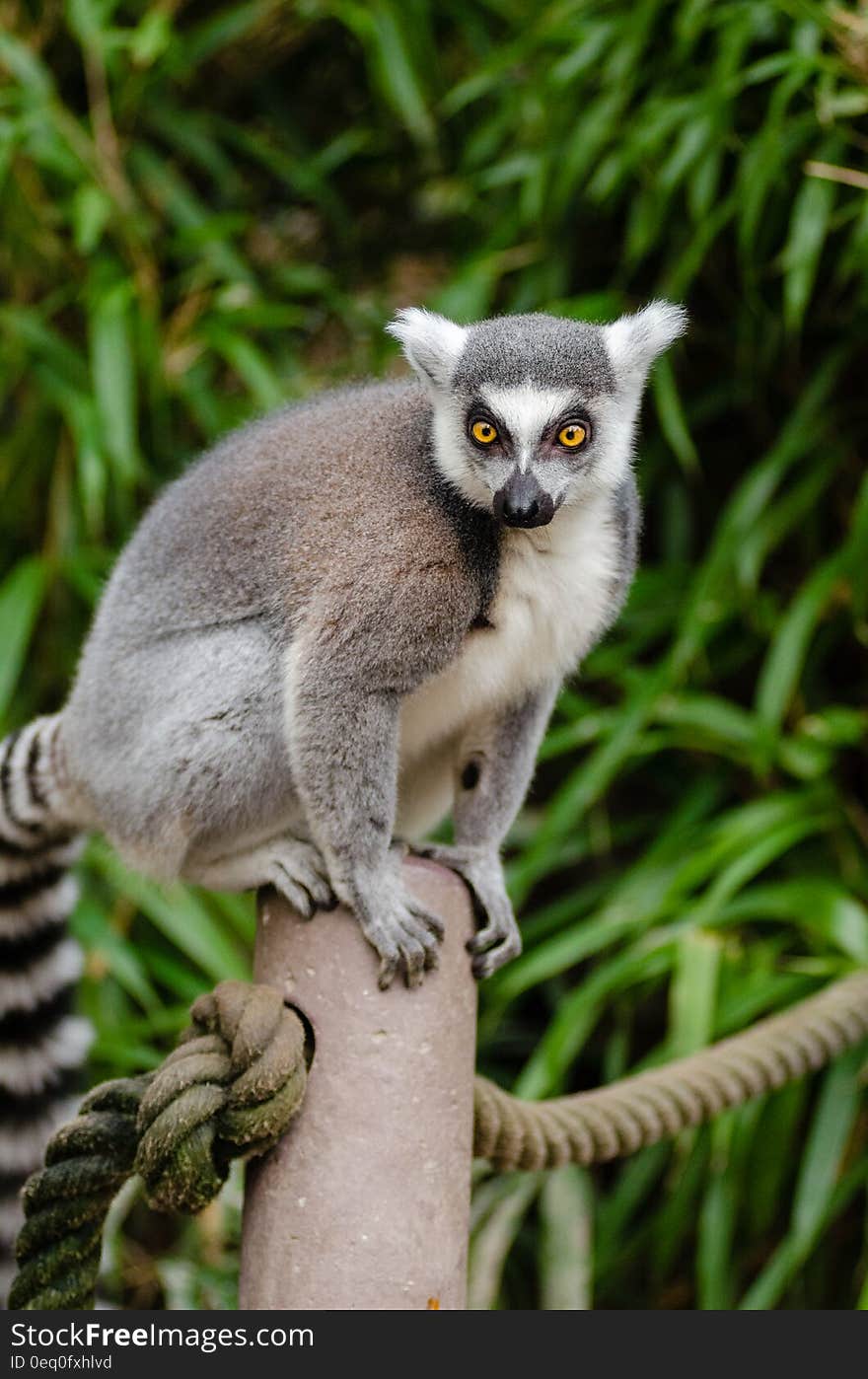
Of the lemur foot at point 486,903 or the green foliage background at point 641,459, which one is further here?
the green foliage background at point 641,459

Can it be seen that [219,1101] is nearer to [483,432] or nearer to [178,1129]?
[178,1129]

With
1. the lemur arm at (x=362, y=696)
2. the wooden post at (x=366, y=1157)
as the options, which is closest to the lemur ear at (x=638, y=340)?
the lemur arm at (x=362, y=696)

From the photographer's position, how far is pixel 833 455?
14.4 feet

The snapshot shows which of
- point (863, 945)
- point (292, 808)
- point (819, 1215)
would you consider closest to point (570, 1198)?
point (819, 1215)

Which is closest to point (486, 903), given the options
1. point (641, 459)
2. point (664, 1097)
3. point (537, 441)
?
point (664, 1097)

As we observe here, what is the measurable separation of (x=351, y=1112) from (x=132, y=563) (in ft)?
4.37

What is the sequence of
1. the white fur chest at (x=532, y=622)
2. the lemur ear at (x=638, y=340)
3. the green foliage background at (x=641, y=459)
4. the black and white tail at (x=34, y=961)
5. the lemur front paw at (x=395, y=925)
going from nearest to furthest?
the lemur front paw at (x=395, y=925) < the white fur chest at (x=532, y=622) < the lemur ear at (x=638, y=340) < the black and white tail at (x=34, y=961) < the green foliage background at (x=641, y=459)

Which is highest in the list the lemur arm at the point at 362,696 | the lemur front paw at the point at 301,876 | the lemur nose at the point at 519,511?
the lemur nose at the point at 519,511

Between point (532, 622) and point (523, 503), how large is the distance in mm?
296

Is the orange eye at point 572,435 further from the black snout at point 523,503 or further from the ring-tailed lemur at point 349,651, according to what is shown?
the black snout at point 523,503

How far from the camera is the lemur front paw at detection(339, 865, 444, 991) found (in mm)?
2076

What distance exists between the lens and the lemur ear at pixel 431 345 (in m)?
2.56

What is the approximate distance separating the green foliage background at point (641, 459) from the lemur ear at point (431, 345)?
1.58m

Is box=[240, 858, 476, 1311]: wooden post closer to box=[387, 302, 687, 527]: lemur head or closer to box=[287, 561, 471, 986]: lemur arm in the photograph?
box=[287, 561, 471, 986]: lemur arm
